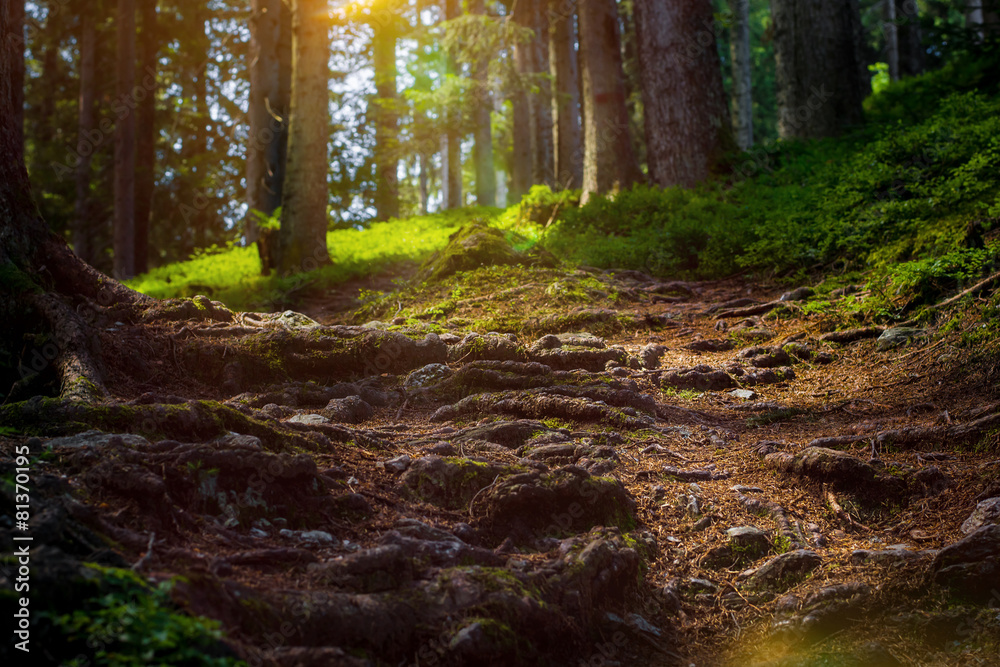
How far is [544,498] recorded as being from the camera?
11.8 ft

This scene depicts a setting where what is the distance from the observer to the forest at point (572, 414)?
2.59 meters

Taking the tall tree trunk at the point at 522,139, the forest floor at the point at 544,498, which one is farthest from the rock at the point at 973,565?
the tall tree trunk at the point at 522,139

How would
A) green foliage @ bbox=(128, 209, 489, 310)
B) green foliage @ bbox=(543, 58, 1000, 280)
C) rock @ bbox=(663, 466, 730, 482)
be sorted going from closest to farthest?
rock @ bbox=(663, 466, 730, 482), green foliage @ bbox=(543, 58, 1000, 280), green foliage @ bbox=(128, 209, 489, 310)

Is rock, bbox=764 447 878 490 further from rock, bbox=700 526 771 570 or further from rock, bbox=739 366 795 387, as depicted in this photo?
rock, bbox=739 366 795 387

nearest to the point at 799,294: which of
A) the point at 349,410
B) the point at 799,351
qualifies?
the point at 799,351

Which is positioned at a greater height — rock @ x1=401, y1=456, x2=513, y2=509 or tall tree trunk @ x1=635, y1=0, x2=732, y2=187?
tall tree trunk @ x1=635, y1=0, x2=732, y2=187

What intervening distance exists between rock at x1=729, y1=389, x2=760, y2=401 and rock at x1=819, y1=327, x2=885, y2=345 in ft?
3.95

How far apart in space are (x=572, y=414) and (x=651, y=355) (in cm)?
168

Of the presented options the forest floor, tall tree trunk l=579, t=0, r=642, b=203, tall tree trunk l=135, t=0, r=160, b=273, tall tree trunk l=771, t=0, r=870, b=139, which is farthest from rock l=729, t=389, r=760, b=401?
tall tree trunk l=135, t=0, r=160, b=273

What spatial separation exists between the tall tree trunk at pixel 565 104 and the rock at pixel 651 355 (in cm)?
1054

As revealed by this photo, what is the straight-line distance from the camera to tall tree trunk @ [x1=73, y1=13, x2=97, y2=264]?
18969 mm

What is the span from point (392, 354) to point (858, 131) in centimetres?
994

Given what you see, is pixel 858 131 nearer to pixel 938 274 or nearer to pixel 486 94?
pixel 938 274

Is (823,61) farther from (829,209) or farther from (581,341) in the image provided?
(581,341)
